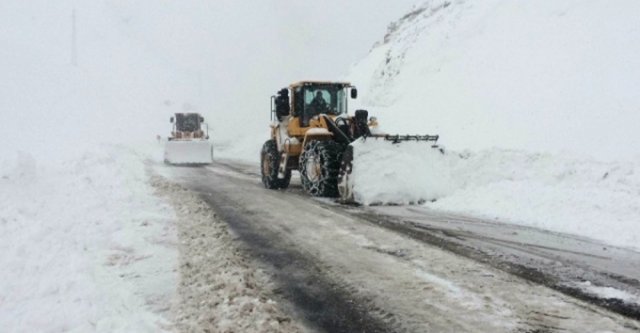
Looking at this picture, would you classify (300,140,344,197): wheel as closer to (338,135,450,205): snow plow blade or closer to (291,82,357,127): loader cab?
(338,135,450,205): snow plow blade

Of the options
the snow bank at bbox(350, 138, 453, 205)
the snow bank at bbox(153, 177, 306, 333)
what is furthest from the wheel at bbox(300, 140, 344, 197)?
the snow bank at bbox(153, 177, 306, 333)

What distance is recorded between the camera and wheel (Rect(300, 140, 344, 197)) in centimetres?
1087

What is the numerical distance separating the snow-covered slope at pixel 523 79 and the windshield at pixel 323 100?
4147 millimetres

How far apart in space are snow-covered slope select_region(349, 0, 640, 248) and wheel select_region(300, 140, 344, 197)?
962mm

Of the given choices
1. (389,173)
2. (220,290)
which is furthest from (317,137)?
(220,290)

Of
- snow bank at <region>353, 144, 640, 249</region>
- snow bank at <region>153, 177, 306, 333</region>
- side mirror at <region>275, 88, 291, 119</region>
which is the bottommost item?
snow bank at <region>153, 177, 306, 333</region>

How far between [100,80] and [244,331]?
59473 millimetres

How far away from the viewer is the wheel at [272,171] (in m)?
13.1

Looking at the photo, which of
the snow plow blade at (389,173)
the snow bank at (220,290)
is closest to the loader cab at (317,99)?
the snow plow blade at (389,173)

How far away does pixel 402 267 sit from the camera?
17.7ft

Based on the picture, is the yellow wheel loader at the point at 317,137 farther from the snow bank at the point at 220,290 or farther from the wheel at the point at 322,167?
the snow bank at the point at 220,290

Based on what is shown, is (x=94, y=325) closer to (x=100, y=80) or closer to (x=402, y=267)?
(x=402, y=267)

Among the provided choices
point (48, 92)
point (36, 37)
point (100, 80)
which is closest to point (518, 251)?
point (48, 92)

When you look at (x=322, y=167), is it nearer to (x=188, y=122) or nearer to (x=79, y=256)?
(x=79, y=256)
